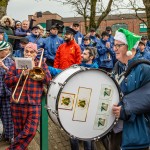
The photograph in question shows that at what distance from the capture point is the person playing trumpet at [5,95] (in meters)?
4.92

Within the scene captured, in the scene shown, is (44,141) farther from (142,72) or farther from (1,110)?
(142,72)

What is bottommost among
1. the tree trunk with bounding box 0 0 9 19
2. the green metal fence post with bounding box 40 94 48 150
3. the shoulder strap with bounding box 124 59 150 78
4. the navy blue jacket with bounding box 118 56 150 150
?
the green metal fence post with bounding box 40 94 48 150

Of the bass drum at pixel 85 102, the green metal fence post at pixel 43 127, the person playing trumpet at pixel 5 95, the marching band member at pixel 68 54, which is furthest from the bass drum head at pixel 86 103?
the marching band member at pixel 68 54

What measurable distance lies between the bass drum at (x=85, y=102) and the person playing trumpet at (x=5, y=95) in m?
1.78

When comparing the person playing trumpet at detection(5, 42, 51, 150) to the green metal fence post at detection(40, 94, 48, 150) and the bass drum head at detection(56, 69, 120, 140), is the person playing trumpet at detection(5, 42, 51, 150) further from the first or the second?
the bass drum head at detection(56, 69, 120, 140)

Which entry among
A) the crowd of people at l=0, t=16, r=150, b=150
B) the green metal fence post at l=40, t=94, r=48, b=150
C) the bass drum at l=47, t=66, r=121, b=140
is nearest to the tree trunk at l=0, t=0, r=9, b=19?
the crowd of people at l=0, t=16, r=150, b=150

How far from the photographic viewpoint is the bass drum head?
3.27 meters

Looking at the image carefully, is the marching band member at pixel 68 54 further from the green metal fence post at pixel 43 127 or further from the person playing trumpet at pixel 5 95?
the green metal fence post at pixel 43 127

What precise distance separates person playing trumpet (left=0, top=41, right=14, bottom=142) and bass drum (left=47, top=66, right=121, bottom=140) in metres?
1.78

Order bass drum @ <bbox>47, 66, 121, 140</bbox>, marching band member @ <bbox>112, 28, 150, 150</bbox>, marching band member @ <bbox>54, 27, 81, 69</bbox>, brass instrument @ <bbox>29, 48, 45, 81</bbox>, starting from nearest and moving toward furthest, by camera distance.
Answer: marching band member @ <bbox>112, 28, 150, 150</bbox> < bass drum @ <bbox>47, 66, 121, 140</bbox> < brass instrument @ <bbox>29, 48, 45, 81</bbox> < marching band member @ <bbox>54, 27, 81, 69</bbox>

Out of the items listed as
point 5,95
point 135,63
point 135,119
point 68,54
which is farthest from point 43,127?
point 68,54

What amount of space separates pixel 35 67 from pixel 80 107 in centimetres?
115

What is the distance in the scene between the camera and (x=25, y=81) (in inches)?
171

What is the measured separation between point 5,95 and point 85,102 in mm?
2147
